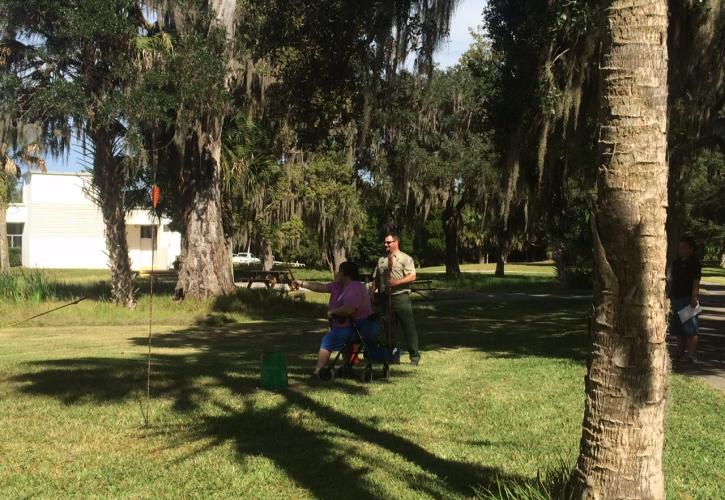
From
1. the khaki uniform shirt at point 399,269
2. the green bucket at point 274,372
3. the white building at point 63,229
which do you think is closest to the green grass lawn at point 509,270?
the white building at point 63,229

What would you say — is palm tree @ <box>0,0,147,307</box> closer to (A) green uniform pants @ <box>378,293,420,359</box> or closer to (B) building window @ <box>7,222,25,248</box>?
(A) green uniform pants @ <box>378,293,420,359</box>

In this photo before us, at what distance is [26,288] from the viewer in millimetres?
18078

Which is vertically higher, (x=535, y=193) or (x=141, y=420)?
(x=535, y=193)

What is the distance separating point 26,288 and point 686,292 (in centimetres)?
1472

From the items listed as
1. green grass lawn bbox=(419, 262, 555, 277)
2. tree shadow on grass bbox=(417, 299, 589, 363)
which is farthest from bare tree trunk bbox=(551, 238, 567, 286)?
green grass lawn bbox=(419, 262, 555, 277)

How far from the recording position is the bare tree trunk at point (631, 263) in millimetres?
3412

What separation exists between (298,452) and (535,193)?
419 inches

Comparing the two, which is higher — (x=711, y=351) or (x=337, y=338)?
(x=337, y=338)

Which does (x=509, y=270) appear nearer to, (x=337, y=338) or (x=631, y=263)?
(x=337, y=338)

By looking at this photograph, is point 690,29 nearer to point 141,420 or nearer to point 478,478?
point 478,478

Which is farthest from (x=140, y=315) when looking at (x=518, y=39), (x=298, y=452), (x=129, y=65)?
(x=298, y=452)

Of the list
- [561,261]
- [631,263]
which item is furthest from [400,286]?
[561,261]

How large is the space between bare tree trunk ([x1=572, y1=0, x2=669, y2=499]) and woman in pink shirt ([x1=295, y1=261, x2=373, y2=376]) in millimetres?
5025

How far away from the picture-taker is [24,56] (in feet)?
56.3
